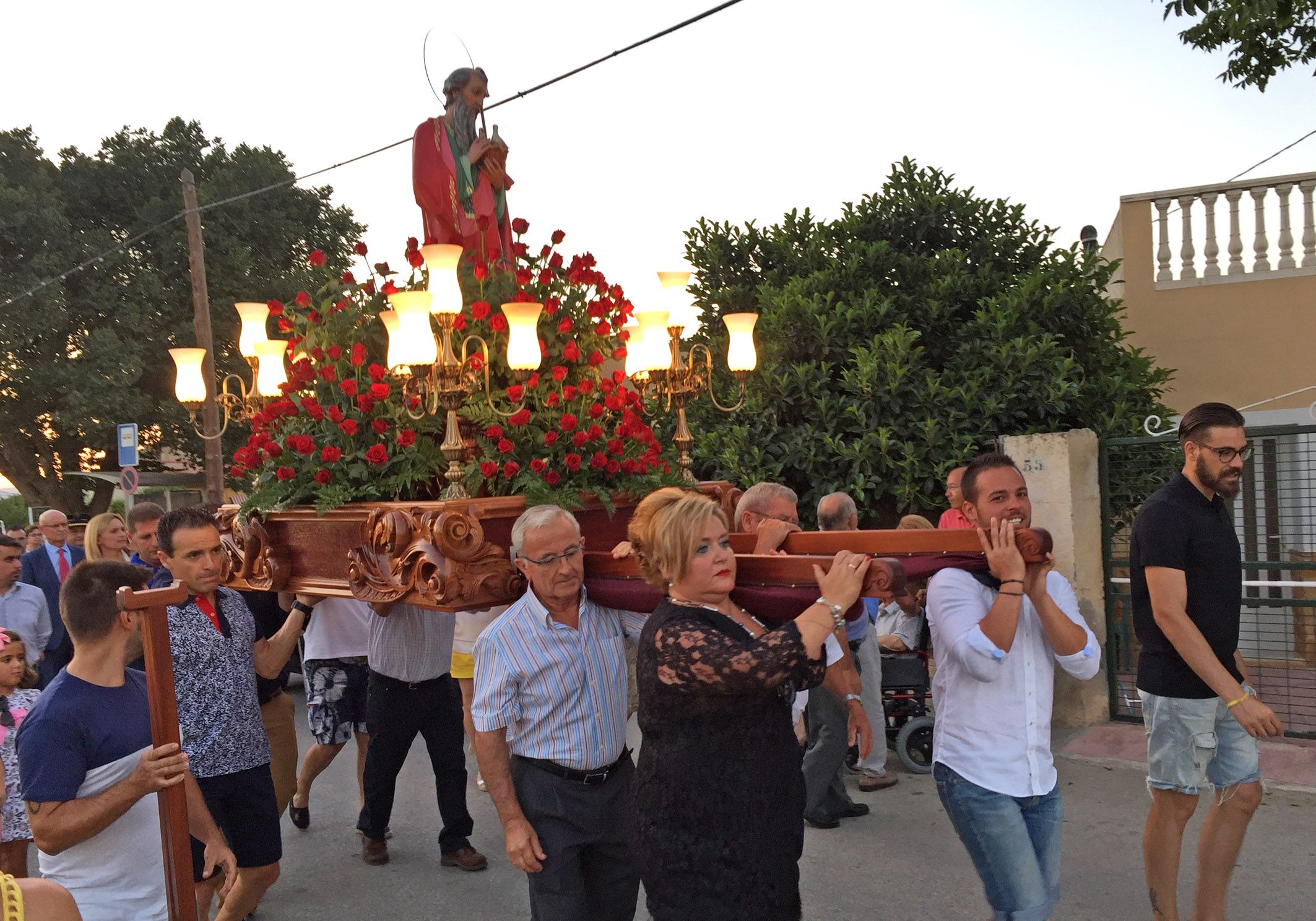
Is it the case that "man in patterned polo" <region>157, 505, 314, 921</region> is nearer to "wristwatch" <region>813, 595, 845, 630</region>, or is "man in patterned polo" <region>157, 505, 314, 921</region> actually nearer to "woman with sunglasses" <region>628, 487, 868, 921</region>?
"woman with sunglasses" <region>628, 487, 868, 921</region>

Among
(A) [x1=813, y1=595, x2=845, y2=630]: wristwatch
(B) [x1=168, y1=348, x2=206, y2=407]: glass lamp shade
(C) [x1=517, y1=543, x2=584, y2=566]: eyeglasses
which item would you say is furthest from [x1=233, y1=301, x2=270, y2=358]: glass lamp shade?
(A) [x1=813, y1=595, x2=845, y2=630]: wristwatch

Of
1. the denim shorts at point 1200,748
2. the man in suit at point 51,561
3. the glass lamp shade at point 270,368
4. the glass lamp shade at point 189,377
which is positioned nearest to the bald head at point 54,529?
the man in suit at point 51,561

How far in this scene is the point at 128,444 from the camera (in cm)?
1535

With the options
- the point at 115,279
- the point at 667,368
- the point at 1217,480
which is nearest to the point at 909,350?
the point at 667,368

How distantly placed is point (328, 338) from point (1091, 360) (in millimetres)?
6394

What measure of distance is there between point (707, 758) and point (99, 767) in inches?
66.0

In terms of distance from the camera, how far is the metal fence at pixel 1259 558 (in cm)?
732

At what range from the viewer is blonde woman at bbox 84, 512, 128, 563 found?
737 centimetres

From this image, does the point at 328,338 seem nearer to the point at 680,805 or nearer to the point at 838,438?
the point at 680,805

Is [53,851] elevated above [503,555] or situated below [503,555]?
below

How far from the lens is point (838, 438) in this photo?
8.29 metres

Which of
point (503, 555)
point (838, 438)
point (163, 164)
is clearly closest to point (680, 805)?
point (503, 555)

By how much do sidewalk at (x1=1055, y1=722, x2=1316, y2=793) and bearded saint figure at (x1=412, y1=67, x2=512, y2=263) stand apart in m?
4.34

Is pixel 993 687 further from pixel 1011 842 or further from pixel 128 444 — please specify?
pixel 128 444
